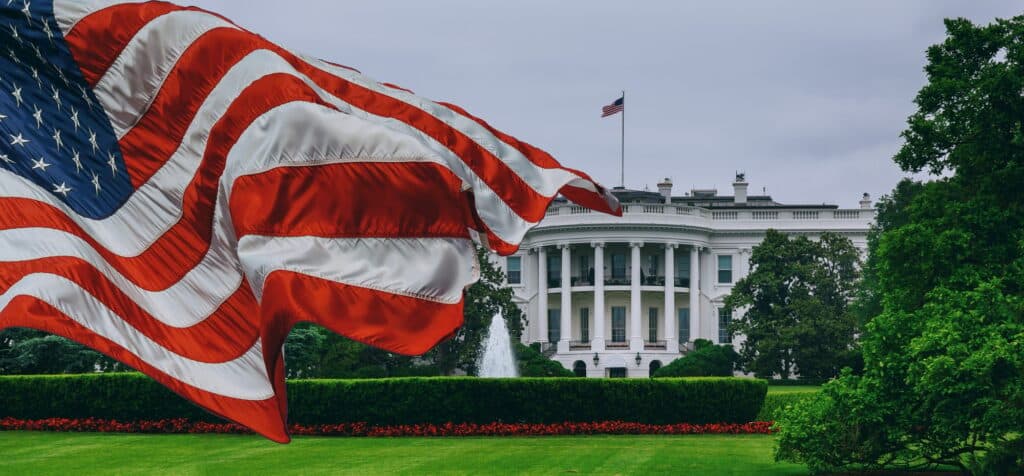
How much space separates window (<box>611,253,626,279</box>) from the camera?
65.1 metres

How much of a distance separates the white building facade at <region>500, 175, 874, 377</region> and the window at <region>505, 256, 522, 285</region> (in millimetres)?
51

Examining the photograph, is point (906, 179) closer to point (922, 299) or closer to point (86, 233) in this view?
point (922, 299)

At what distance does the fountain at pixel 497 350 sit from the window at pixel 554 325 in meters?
14.1

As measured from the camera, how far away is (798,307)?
1981 inches

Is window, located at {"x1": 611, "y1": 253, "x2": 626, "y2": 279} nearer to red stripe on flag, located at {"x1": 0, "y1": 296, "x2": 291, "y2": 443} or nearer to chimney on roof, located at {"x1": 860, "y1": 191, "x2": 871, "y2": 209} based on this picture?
chimney on roof, located at {"x1": 860, "y1": 191, "x2": 871, "y2": 209}

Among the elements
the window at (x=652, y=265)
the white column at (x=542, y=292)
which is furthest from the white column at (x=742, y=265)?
the white column at (x=542, y=292)

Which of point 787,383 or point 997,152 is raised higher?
point 997,152

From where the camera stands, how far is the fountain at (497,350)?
49219 millimetres

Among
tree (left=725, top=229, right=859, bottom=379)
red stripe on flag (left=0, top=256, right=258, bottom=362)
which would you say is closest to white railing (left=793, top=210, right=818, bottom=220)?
tree (left=725, top=229, right=859, bottom=379)

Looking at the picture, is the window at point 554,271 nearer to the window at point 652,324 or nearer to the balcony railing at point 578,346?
the balcony railing at point 578,346

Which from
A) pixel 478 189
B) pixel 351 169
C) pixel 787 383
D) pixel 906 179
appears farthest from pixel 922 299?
pixel 787 383

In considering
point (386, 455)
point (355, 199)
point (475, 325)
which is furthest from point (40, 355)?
point (355, 199)

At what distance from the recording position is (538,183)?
7969 mm

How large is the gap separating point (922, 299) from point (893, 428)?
2.49 meters
